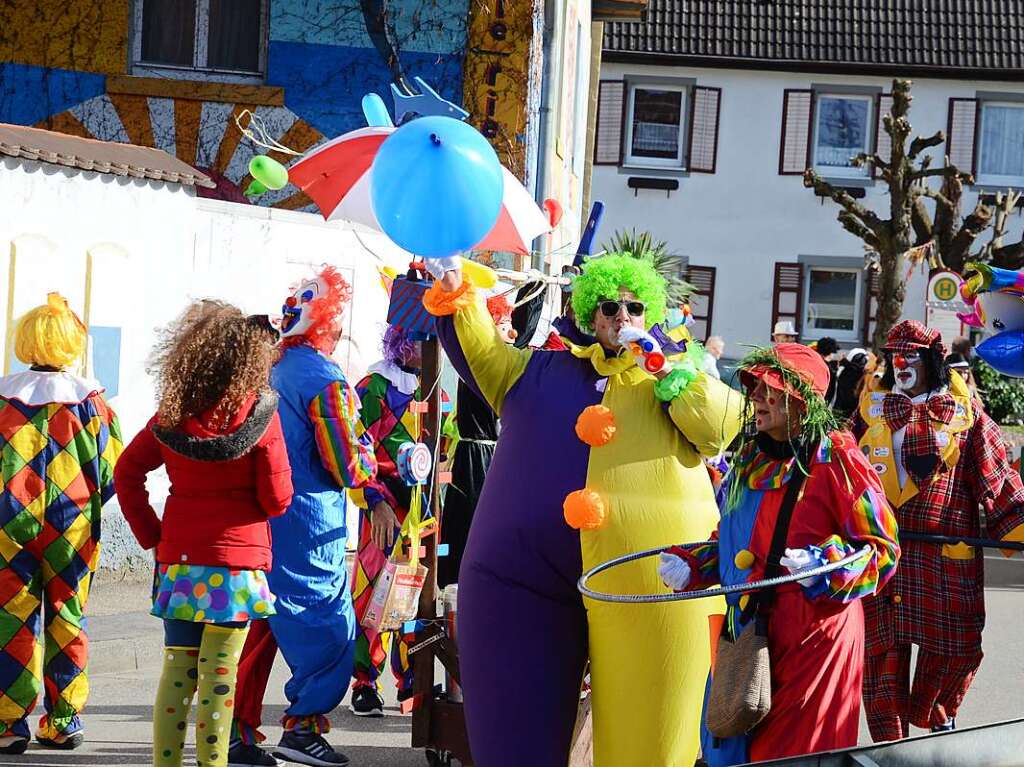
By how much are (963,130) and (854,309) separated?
13.7ft

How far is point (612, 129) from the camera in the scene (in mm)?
30094

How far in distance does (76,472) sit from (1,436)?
32cm

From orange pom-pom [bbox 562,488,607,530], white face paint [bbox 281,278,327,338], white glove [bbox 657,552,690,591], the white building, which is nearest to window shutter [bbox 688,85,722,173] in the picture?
the white building

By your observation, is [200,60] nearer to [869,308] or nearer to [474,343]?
[474,343]

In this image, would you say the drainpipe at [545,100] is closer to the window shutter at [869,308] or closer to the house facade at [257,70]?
the house facade at [257,70]

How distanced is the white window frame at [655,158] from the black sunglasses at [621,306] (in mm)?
25945

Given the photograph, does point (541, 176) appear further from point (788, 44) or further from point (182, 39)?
point (788, 44)

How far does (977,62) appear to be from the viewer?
98.9ft

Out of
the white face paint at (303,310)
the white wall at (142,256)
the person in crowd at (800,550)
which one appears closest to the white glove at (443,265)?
the person in crowd at (800,550)

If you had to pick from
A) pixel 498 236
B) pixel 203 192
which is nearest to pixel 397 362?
pixel 498 236

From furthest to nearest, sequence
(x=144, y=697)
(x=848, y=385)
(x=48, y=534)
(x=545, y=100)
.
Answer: (x=545, y=100)
(x=848, y=385)
(x=144, y=697)
(x=48, y=534)

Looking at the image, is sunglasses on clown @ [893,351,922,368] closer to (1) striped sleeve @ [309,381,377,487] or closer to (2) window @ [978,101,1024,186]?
(1) striped sleeve @ [309,381,377,487]

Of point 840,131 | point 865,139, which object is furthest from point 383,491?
point 865,139

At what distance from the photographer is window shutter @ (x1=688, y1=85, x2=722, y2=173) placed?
29891mm
